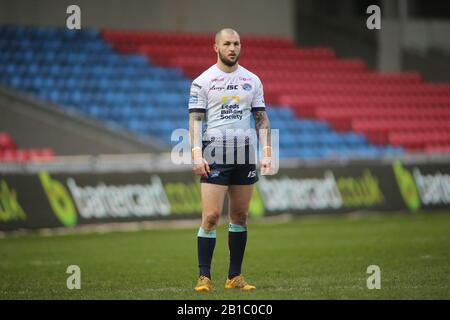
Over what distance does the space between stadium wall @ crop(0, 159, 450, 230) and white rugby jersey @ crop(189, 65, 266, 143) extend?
8.90m

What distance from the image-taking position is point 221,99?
9070mm

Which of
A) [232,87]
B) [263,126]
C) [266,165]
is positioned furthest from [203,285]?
[232,87]

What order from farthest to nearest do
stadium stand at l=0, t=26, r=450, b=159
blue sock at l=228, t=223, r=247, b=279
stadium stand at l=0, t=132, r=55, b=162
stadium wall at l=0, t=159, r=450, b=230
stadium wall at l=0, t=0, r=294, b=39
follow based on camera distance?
stadium wall at l=0, t=0, r=294, b=39 → stadium stand at l=0, t=26, r=450, b=159 → stadium stand at l=0, t=132, r=55, b=162 → stadium wall at l=0, t=159, r=450, b=230 → blue sock at l=228, t=223, r=247, b=279

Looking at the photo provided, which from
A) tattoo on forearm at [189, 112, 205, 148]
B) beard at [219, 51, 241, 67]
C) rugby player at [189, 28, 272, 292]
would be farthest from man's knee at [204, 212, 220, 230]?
beard at [219, 51, 241, 67]

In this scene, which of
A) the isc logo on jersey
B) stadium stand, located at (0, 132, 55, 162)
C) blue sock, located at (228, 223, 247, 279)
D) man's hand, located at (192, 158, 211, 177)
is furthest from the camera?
stadium stand, located at (0, 132, 55, 162)

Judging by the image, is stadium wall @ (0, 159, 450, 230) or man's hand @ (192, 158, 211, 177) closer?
man's hand @ (192, 158, 211, 177)

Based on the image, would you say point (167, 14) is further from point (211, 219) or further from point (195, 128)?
point (211, 219)

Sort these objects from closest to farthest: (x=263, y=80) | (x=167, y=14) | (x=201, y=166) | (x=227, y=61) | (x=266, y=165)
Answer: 1. (x=201, y=166)
2. (x=227, y=61)
3. (x=266, y=165)
4. (x=263, y=80)
5. (x=167, y=14)

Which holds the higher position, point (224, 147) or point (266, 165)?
point (224, 147)

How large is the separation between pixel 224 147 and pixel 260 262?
351 centimetres

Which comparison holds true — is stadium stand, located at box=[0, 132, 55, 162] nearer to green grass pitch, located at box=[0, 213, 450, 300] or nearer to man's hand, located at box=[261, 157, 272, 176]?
green grass pitch, located at box=[0, 213, 450, 300]

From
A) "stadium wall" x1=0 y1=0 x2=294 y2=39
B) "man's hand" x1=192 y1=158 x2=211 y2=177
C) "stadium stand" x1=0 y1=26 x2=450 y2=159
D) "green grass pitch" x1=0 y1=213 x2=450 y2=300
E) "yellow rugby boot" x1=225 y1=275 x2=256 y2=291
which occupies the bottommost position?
"green grass pitch" x1=0 y1=213 x2=450 y2=300

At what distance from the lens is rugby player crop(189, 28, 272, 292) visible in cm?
902

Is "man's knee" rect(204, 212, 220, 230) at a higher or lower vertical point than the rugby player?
lower
